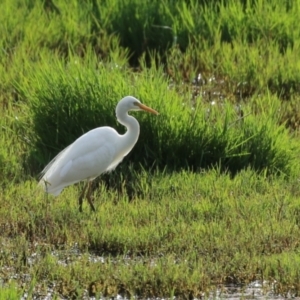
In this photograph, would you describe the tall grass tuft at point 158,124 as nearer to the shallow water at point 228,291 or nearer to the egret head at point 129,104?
the egret head at point 129,104

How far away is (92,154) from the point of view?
639cm

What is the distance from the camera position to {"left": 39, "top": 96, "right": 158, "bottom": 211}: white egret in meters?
6.35

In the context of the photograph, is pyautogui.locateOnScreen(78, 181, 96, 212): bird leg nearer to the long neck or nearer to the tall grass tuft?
the long neck

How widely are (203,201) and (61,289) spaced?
150 centimetres

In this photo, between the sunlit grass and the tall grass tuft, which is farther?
the tall grass tuft

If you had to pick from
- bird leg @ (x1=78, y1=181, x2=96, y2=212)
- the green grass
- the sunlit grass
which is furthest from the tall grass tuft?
bird leg @ (x1=78, y1=181, x2=96, y2=212)

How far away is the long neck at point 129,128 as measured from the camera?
645 centimetres

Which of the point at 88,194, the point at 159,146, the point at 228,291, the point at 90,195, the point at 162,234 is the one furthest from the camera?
the point at 159,146

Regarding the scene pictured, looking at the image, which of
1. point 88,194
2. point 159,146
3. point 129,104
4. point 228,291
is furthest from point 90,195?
point 228,291

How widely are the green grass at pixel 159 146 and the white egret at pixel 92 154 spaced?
0.15m

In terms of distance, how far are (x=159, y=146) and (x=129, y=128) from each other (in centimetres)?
60

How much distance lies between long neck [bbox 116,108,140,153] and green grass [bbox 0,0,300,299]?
1.04 feet

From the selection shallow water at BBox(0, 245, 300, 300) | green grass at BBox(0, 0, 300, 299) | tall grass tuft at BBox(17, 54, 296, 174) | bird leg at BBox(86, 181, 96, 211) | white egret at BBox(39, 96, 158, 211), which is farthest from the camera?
tall grass tuft at BBox(17, 54, 296, 174)

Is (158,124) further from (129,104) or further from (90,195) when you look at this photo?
(90,195)
